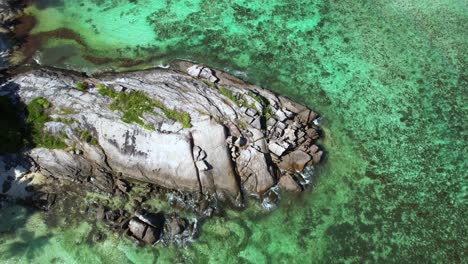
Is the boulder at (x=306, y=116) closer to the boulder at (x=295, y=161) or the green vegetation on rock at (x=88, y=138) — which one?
the boulder at (x=295, y=161)

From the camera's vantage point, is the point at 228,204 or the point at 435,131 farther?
the point at 435,131

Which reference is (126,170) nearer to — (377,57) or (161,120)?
(161,120)

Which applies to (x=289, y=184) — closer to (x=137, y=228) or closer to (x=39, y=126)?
(x=137, y=228)

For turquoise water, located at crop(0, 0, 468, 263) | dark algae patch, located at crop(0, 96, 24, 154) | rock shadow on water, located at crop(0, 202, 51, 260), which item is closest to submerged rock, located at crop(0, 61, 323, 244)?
dark algae patch, located at crop(0, 96, 24, 154)

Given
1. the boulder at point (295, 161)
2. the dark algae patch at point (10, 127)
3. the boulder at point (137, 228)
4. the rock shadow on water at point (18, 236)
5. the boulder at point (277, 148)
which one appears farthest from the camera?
the boulder at point (295, 161)

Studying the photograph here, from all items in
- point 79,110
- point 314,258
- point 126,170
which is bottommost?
point 314,258

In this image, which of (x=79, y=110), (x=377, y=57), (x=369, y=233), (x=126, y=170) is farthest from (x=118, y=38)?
(x=369, y=233)

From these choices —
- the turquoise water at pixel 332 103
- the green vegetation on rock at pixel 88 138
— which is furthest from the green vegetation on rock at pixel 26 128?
the turquoise water at pixel 332 103
